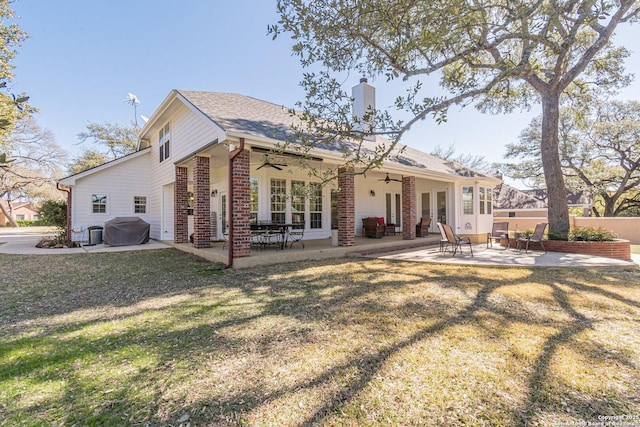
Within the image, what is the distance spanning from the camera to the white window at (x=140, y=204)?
13.5 meters

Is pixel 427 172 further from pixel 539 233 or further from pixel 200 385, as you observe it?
pixel 200 385

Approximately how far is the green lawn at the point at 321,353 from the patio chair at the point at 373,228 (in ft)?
21.1

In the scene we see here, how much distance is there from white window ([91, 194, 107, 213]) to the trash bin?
788 mm

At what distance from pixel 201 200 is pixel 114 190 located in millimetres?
7060

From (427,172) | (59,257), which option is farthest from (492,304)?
(59,257)

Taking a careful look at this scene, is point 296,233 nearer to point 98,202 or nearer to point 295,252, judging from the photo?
point 295,252

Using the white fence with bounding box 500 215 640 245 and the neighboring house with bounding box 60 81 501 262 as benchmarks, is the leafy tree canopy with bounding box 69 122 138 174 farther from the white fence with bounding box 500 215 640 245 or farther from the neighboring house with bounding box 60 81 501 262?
the white fence with bounding box 500 215 640 245

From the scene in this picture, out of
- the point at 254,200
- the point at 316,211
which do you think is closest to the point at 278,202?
the point at 254,200

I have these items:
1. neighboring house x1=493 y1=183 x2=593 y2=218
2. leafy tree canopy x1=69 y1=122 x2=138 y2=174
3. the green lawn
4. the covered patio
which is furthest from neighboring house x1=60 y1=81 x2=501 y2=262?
leafy tree canopy x1=69 y1=122 x2=138 y2=174

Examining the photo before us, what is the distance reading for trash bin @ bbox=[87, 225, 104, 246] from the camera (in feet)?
38.6

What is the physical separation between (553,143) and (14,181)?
127 feet

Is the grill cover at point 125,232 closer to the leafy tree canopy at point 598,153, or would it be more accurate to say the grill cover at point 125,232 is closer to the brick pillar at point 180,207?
the brick pillar at point 180,207

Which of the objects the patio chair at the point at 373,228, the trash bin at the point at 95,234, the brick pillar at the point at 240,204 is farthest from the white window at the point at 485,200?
the trash bin at the point at 95,234

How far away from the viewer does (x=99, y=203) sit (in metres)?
12.5
